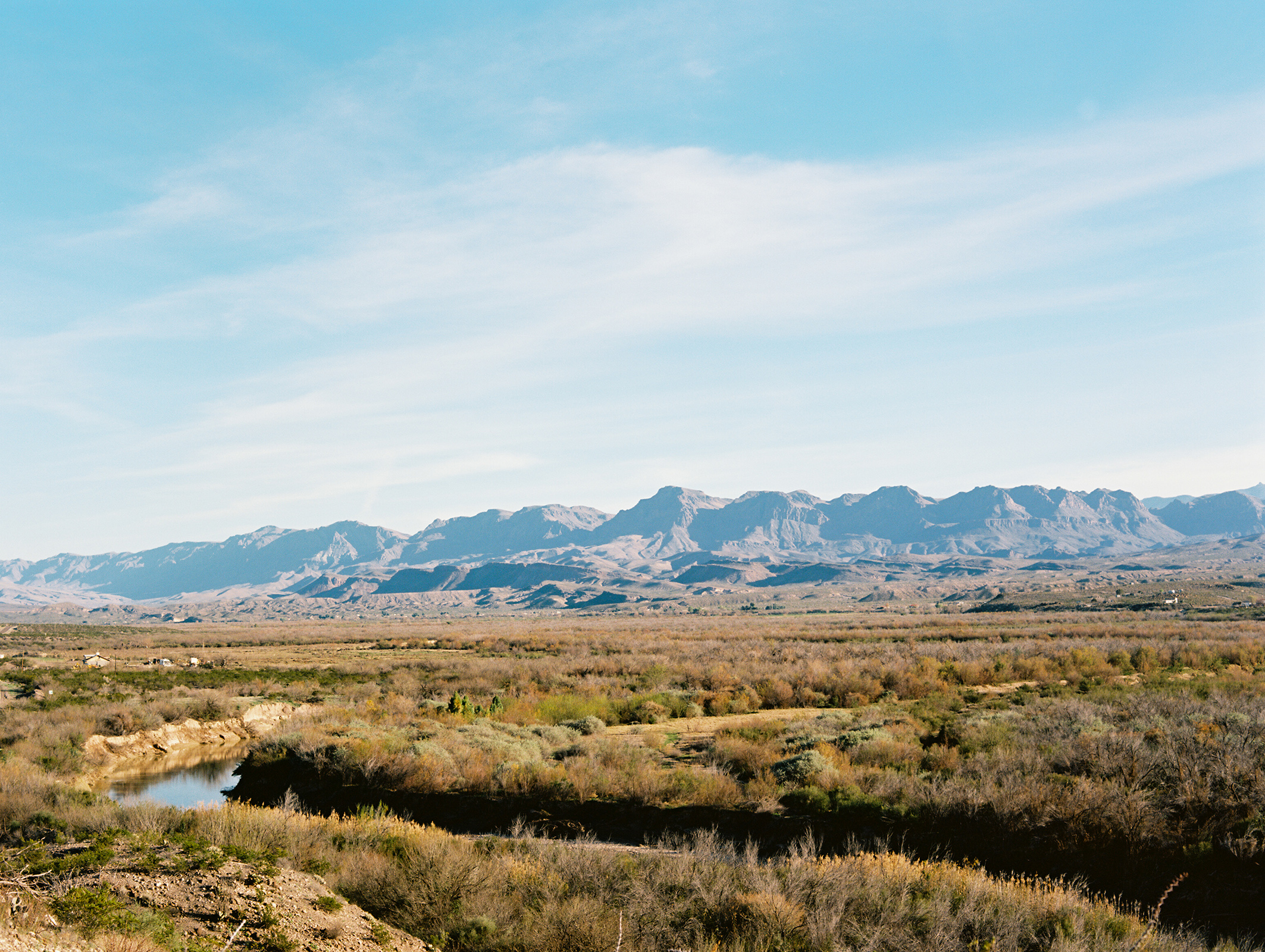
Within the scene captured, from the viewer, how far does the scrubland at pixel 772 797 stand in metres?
8.62

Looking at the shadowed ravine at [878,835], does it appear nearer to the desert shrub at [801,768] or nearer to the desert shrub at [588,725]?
the desert shrub at [801,768]

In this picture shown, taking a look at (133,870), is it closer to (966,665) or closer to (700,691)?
(700,691)

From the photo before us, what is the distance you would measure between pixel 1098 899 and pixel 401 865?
9.27m

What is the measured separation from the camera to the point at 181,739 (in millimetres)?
29125

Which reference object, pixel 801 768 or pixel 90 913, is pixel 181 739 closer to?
pixel 801 768

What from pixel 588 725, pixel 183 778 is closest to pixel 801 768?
pixel 588 725

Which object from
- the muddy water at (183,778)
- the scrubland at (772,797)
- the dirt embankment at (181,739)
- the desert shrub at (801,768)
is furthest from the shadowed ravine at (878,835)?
the dirt embankment at (181,739)

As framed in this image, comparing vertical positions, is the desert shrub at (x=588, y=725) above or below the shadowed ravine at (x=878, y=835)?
below

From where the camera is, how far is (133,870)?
29.3ft

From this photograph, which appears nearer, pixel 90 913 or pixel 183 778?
pixel 90 913

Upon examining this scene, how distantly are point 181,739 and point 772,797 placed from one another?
25.2 m

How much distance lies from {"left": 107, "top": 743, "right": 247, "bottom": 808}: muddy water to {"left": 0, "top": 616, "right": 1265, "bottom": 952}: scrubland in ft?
5.35

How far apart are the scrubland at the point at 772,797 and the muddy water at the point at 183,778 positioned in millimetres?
1630

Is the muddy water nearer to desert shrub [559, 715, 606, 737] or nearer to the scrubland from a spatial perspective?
the scrubland
